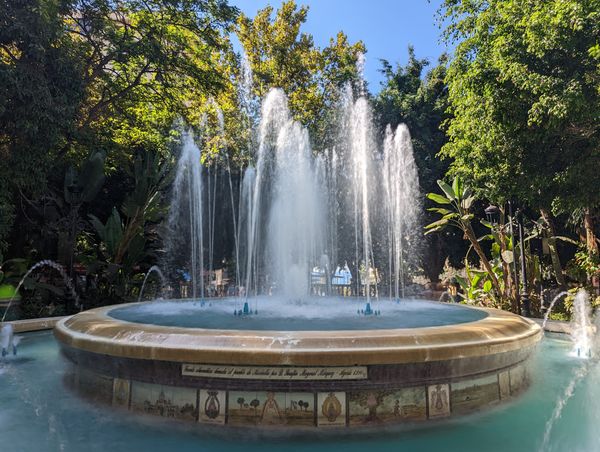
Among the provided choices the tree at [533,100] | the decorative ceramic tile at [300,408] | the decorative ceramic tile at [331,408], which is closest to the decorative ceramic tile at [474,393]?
the decorative ceramic tile at [331,408]

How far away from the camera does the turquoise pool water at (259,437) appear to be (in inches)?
149

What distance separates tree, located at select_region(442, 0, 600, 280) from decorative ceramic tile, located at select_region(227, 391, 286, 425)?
7963 mm

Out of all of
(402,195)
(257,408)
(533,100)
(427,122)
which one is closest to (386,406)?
(257,408)

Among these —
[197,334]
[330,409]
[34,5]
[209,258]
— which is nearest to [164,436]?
[197,334]

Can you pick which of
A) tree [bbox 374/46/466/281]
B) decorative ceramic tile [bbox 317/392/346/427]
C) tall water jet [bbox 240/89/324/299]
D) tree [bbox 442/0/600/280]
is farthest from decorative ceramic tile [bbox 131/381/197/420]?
tree [bbox 374/46/466/281]

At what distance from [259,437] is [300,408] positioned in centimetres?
43

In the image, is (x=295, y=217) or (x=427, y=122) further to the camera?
(x=427, y=122)

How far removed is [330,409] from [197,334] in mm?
Result: 1432

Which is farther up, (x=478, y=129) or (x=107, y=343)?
(x=478, y=129)

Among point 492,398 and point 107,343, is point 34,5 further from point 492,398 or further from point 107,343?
point 492,398

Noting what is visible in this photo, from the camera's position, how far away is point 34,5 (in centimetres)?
1090

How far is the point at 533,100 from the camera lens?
970 centimetres

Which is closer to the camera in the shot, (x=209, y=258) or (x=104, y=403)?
(x=104, y=403)

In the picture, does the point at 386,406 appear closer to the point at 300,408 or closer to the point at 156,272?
the point at 300,408
